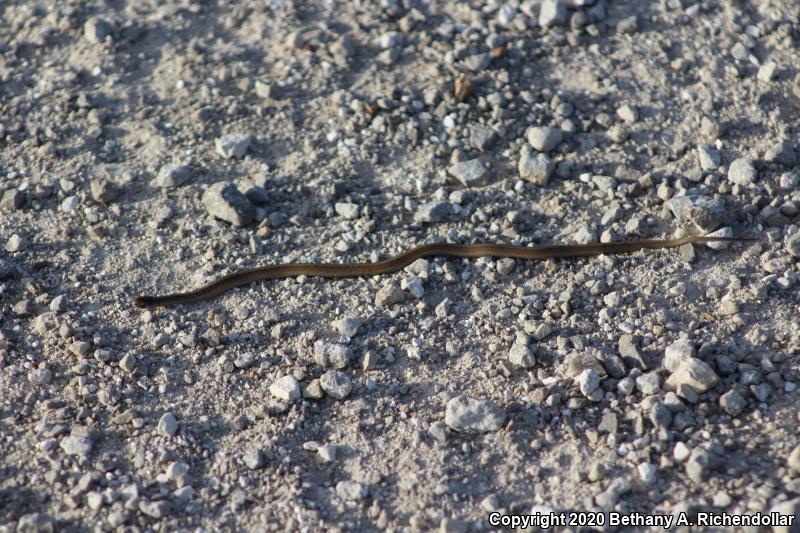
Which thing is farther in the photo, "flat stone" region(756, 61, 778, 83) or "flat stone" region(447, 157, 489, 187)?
"flat stone" region(756, 61, 778, 83)

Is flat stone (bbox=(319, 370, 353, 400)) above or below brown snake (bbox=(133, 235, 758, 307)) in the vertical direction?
below

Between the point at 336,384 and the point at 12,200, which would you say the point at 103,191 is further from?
the point at 336,384

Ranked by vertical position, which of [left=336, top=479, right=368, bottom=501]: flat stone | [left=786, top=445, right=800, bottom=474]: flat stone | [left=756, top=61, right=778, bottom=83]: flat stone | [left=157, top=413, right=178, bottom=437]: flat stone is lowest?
[left=336, top=479, right=368, bottom=501]: flat stone

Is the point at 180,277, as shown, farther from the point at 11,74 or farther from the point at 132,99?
the point at 11,74

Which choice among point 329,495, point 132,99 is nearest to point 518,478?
point 329,495

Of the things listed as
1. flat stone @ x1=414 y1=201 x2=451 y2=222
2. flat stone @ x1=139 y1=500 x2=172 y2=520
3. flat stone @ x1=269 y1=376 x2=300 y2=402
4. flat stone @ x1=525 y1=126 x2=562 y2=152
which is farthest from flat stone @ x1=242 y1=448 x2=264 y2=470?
flat stone @ x1=525 y1=126 x2=562 y2=152

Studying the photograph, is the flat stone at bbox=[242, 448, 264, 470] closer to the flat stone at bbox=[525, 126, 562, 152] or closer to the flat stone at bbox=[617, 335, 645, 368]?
the flat stone at bbox=[617, 335, 645, 368]

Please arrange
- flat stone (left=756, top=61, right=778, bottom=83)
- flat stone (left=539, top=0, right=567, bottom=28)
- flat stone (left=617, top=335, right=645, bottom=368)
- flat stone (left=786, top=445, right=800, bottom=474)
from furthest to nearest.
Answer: flat stone (left=539, top=0, right=567, bottom=28), flat stone (left=756, top=61, right=778, bottom=83), flat stone (left=617, top=335, right=645, bottom=368), flat stone (left=786, top=445, right=800, bottom=474)
